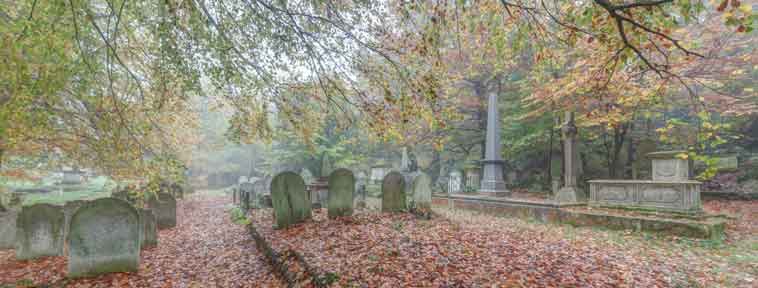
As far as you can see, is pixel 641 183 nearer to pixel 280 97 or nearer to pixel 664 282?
pixel 664 282

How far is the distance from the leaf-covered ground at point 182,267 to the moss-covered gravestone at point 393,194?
3.33m

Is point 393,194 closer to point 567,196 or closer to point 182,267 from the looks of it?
point 182,267

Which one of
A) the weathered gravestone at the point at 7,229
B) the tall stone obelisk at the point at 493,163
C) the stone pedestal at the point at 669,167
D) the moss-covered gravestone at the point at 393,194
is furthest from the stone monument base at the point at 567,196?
the weathered gravestone at the point at 7,229

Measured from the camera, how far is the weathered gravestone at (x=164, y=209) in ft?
30.4

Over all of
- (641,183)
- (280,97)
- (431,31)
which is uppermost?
(431,31)

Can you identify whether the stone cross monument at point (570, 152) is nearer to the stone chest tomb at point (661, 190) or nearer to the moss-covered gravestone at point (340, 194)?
the stone chest tomb at point (661, 190)

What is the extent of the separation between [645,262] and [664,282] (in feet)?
3.08

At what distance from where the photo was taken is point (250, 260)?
19.2 ft

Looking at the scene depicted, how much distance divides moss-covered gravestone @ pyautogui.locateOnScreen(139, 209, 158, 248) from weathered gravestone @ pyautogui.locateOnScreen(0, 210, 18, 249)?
3.02 meters

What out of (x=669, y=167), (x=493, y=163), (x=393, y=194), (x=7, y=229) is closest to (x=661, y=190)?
(x=669, y=167)

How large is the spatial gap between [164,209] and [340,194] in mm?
5238

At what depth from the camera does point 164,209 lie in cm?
938

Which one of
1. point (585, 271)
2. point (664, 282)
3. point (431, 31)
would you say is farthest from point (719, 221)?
point (431, 31)

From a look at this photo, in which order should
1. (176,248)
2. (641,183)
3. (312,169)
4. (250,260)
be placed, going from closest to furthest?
(250,260)
(176,248)
(641,183)
(312,169)
